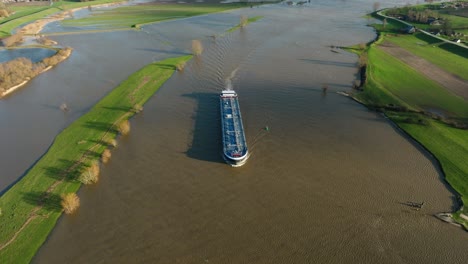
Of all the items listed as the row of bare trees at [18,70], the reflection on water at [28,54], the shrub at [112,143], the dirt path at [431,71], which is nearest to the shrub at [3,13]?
the reflection on water at [28,54]

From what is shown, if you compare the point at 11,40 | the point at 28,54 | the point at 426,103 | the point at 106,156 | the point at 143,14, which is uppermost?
the point at 143,14

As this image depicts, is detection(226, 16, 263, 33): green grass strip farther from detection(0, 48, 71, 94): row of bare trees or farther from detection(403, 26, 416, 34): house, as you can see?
detection(0, 48, 71, 94): row of bare trees

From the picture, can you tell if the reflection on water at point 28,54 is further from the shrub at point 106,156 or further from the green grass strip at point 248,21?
the shrub at point 106,156

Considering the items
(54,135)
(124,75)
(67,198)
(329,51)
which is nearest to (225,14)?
(329,51)

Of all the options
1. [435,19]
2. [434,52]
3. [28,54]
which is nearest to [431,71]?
[434,52]

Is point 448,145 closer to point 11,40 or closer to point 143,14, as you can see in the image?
point 11,40

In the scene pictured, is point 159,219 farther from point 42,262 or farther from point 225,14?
point 225,14
